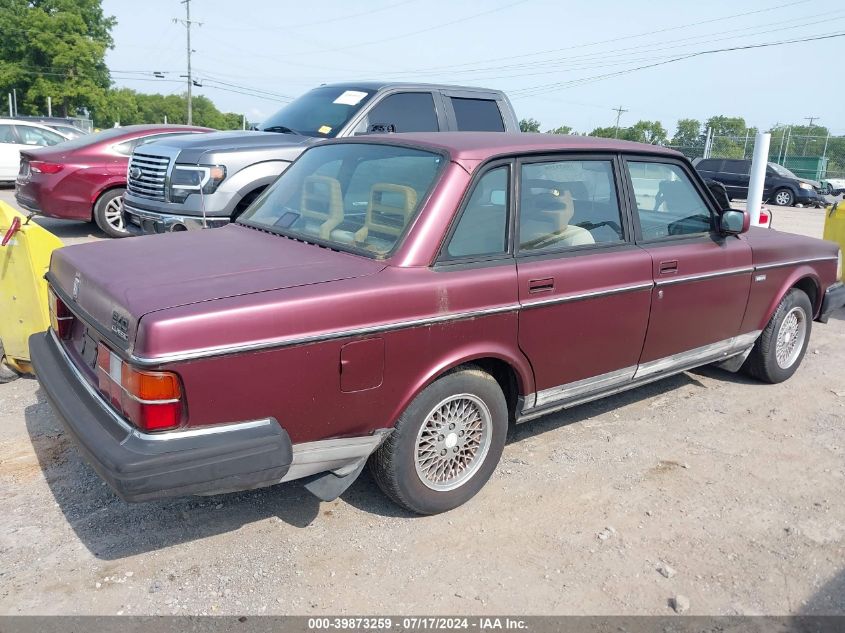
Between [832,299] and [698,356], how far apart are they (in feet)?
5.71

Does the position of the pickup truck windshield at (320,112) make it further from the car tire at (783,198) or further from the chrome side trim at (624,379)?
the car tire at (783,198)

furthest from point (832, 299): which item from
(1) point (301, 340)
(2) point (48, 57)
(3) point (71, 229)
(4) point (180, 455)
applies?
(2) point (48, 57)

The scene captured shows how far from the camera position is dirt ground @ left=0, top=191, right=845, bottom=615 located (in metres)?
2.76

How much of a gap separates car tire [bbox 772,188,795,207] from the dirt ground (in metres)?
22.2

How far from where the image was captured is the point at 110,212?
29.8 feet

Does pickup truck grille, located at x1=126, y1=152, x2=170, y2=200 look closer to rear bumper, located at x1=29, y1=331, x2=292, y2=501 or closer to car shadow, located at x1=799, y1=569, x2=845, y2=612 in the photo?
rear bumper, located at x1=29, y1=331, x2=292, y2=501

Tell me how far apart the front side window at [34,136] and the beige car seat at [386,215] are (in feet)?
48.3

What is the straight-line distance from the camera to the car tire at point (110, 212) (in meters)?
8.98

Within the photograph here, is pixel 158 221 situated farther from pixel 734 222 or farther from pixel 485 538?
pixel 734 222

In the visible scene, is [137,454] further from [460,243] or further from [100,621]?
[460,243]

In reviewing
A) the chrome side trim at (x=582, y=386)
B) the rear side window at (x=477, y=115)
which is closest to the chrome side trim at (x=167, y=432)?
the chrome side trim at (x=582, y=386)

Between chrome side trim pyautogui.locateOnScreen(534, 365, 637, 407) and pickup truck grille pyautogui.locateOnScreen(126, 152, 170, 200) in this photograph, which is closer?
chrome side trim pyautogui.locateOnScreen(534, 365, 637, 407)

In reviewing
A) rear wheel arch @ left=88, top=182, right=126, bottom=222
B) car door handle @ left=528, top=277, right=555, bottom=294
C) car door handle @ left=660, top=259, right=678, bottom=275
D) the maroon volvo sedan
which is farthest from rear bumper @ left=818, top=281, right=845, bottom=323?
rear wheel arch @ left=88, top=182, right=126, bottom=222

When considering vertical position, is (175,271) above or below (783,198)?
below
